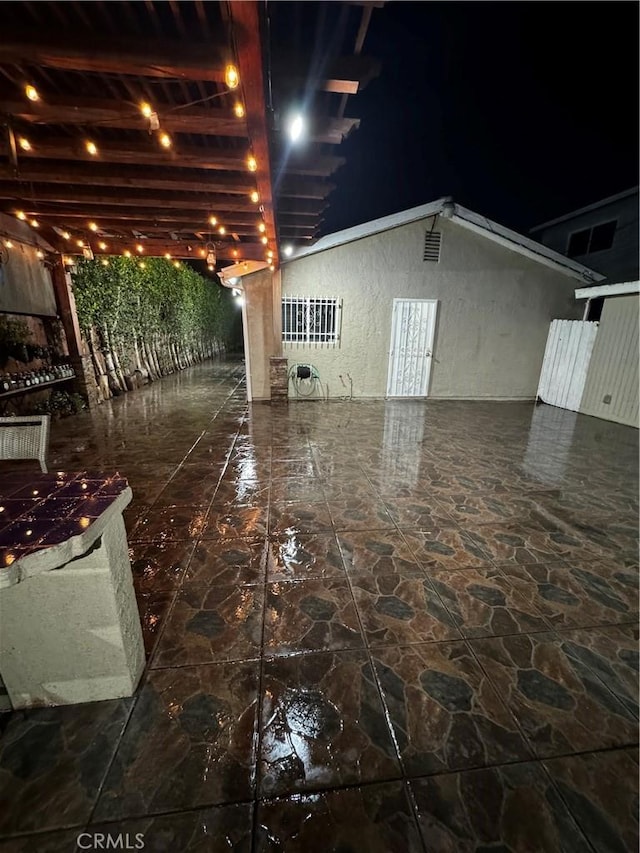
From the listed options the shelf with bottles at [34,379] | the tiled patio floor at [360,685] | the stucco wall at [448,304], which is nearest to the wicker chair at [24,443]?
the tiled patio floor at [360,685]

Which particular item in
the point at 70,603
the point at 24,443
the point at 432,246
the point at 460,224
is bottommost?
the point at 70,603

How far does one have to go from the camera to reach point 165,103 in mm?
2664

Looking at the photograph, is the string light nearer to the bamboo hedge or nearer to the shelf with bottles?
the shelf with bottles

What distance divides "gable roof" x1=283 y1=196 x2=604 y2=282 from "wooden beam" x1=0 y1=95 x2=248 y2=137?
4458 millimetres

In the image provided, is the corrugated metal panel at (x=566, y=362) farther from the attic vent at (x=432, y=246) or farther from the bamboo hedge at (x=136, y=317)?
the bamboo hedge at (x=136, y=317)

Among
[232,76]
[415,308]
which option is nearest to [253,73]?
[232,76]

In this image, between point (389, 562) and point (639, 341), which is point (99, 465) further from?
point (639, 341)

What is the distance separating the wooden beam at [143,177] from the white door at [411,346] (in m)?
4.73

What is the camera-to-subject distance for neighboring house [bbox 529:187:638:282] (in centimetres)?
935

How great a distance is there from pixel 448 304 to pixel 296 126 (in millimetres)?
6091

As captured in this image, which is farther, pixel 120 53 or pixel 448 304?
pixel 448 304

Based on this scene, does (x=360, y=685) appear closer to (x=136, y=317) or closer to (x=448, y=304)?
(x=448, y=304)

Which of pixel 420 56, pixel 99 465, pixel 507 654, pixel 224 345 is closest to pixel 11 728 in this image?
pixel 507 654

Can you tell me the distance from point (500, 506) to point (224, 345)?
1916 centimetres
